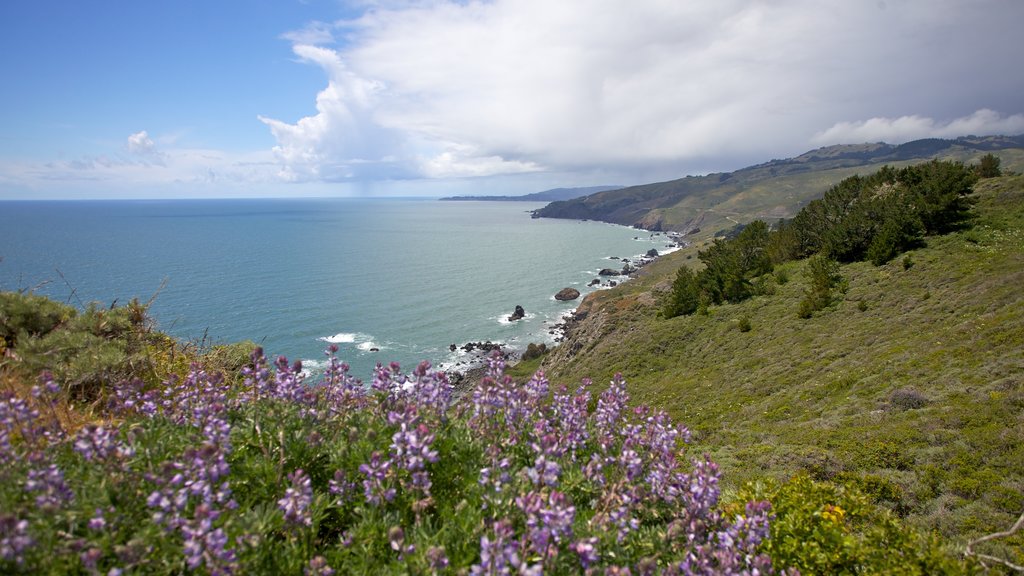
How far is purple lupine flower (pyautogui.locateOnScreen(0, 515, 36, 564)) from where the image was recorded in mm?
2533

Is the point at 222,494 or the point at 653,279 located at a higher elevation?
the point at 222,494

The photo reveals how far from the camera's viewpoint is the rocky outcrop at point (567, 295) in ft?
303

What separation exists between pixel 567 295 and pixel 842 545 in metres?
87.8

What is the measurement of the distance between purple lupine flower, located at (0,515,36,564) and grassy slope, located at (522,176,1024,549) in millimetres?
13549

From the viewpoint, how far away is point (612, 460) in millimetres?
5344

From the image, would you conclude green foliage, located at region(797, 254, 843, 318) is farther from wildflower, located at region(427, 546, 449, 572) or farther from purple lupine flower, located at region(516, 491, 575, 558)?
wildflower, located at region(427, 546, 449, 572)

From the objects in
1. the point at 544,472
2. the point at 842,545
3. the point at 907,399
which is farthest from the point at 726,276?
the point at 544,472

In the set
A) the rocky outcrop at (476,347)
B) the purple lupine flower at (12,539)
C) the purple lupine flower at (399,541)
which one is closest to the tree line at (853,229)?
the rocky outcrop at (476,347)

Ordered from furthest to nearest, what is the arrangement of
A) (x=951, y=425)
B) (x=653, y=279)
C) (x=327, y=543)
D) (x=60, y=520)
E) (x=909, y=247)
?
(x=653, y=279) < (x=909, y=247) < (x=951, y=425) < (x=327, y=543) < (x=60, y=520)

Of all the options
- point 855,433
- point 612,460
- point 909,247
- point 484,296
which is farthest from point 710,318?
point 484,296

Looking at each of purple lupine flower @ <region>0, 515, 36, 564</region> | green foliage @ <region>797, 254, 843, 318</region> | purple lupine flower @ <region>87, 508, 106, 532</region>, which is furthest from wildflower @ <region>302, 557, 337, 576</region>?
green foliage @ <region>797, 254, 843, 318</region>

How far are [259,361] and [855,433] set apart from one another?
1827 cm

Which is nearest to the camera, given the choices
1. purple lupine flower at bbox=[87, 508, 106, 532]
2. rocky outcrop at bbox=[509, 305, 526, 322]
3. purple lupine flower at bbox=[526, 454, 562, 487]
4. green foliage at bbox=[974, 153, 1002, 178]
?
purple lupine flower at bbox=[87, 508, 106, 532]

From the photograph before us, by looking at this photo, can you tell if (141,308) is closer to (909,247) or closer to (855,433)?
(855,433)
